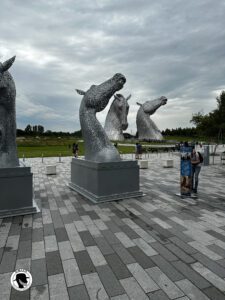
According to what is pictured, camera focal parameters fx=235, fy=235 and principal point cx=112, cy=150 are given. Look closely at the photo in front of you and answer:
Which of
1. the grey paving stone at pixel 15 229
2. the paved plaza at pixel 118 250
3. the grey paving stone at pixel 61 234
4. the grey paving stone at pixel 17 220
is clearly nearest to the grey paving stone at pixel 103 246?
the paved plaza at pixel 118 250

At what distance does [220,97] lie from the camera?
2098cm

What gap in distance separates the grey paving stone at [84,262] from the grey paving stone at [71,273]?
7 cm

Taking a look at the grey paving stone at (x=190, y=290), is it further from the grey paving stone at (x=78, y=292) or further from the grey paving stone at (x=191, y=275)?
the grey paving stone at (x=78, y=292)

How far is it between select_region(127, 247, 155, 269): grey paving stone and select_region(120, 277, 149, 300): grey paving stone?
1.40ft

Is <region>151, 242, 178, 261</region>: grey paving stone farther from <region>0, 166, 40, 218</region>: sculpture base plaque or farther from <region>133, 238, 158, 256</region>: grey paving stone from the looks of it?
<region>0, 166, 40, 218</region>: sculpture base plaque

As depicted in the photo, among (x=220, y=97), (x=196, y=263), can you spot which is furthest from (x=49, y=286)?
(x=220, y=97)

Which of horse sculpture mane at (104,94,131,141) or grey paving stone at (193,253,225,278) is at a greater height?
horse sculpture mane at (104,94,131,141)

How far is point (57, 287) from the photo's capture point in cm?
317

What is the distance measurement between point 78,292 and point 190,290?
4.84 feet

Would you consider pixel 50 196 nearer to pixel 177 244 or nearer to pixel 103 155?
pixel 103 155

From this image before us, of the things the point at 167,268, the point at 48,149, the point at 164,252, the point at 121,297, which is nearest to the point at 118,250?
the point at 164,252

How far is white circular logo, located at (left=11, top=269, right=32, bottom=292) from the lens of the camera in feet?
10.5

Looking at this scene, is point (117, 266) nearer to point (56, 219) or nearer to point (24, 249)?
point (24, 249)

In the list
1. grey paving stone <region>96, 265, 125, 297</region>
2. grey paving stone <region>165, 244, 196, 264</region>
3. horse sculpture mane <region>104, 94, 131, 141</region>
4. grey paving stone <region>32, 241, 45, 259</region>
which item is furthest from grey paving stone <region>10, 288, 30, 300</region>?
horse sculpture mane <region>104, 94, 131, 141</region>
